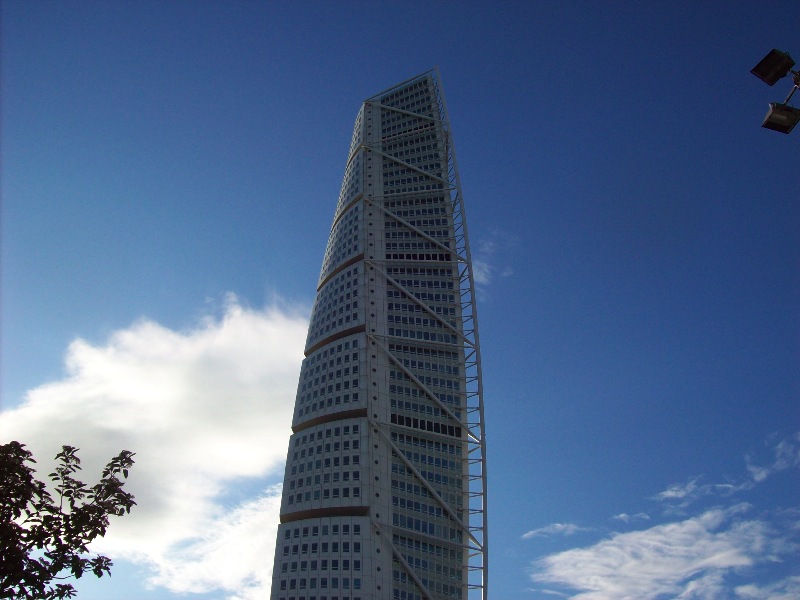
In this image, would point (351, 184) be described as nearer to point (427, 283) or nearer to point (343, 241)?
point (343, 241)

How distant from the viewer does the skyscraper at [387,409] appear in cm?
9744

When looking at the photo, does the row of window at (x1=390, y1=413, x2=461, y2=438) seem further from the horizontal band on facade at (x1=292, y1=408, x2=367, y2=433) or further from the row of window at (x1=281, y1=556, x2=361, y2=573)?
the row of window at (x1=281, y1=556, x2=361, y2=573)

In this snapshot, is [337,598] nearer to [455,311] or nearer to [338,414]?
[338,414]

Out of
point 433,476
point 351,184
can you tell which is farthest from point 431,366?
point 351,184

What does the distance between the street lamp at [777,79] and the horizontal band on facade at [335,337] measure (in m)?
101

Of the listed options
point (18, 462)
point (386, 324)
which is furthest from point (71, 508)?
point (386, 324)

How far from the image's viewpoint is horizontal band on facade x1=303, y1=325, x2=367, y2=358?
115 meters

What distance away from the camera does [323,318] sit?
Result: 4771 inches

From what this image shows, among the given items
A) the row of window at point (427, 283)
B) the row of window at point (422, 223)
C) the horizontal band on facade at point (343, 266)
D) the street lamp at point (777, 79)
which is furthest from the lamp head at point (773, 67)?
the row of window at point (422, 223)

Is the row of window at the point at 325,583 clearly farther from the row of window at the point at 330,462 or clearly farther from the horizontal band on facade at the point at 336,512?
the row of window at the point at 330,462

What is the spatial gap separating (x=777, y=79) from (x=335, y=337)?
106 meters

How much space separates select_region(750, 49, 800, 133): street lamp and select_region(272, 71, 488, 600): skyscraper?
89.0 metres

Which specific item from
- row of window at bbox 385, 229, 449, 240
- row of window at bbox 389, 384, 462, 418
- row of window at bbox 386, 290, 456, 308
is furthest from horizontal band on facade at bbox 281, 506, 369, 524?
row of window at bbox 385, 229, 449, 240

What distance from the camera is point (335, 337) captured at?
117312 millimetres
